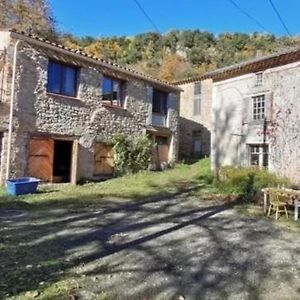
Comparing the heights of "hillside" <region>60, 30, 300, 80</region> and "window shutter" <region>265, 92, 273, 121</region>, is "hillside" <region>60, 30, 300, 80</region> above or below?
above

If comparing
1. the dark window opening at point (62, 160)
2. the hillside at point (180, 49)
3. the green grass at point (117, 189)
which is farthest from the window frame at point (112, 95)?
the hillside at point (180, 49)

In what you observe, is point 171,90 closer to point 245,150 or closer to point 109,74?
point 109,74

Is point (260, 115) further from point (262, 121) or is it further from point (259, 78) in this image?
point (259, 78)

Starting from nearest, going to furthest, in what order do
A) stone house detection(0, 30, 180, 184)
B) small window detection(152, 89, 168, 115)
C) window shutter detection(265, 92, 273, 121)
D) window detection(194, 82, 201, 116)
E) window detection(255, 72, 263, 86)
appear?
stone house detection(0, 30, 180, 184)
window shutter detection(265, 92, 273, 121)
window detection(255, 72, 263, 86)
small window detection(152, 89, 168, 115)
window detection(194, 82, 201, 116)

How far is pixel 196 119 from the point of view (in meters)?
29.8

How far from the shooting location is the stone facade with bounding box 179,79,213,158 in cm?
2892

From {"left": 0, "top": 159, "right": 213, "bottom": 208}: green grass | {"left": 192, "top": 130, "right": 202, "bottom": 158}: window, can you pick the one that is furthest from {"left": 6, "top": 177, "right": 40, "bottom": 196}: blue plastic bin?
{"left": 192, "top": 130, "right": 202, "bottom": 158}: window

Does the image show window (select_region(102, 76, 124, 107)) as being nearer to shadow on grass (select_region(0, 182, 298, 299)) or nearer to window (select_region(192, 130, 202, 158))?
shadow on grass (select_region(0, 182, 298, 299))

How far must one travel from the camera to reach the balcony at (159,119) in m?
22.8

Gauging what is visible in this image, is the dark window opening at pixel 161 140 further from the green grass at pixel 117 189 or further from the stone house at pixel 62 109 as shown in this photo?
the green grass at pixel 117 189

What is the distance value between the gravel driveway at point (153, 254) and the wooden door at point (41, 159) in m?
5.07

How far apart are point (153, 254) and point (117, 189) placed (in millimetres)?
8889

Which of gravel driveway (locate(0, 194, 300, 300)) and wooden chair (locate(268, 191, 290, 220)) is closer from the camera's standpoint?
gravel driveway (locate(0, 194, 300, 300))

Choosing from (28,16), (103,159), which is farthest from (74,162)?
(28,16)
